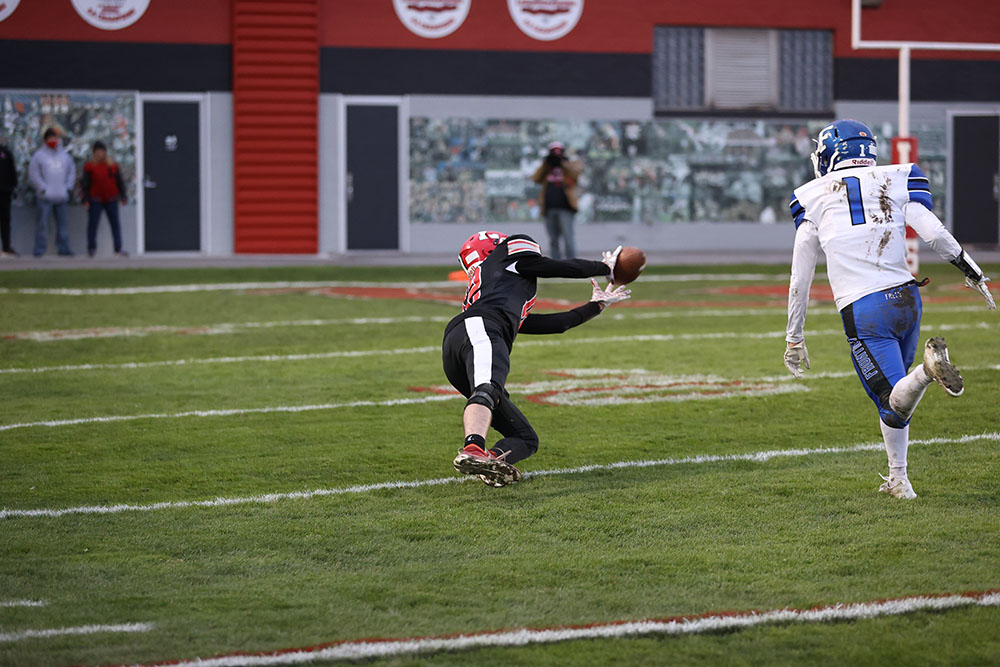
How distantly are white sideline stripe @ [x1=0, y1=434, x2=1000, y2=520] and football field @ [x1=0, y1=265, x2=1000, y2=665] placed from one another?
0.03m

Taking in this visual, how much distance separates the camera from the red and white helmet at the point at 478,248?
23.8ft

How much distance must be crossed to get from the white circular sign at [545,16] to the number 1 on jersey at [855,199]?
19237 mm

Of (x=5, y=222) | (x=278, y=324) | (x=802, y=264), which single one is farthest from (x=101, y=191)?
(x=802, y=264)

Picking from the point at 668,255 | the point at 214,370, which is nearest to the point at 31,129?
the point at 668,255

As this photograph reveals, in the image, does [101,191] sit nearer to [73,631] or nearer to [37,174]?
[37,174]

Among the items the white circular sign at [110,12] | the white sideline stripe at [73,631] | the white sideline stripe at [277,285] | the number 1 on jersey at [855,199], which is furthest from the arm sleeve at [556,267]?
the white circular sign at [110,12]

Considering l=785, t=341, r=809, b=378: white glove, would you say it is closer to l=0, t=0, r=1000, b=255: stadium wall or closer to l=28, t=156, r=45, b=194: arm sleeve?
l=28, t=156, r=45, b=194: arm sleeve

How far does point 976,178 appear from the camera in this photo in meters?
27.6

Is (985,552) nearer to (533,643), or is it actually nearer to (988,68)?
(533,643)

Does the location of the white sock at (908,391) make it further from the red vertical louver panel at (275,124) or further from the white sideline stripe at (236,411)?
the red vertical louver panel at (275,124)

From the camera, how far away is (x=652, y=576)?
5105mm

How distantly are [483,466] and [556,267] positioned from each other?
3.87 ft

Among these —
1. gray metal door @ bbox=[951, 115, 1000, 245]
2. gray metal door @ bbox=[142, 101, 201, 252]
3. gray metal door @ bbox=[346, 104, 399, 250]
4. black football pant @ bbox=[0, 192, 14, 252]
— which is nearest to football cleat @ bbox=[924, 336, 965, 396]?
black football pant @ bbox=[0, 192, 14, 252]

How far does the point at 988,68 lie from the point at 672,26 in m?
6.72
